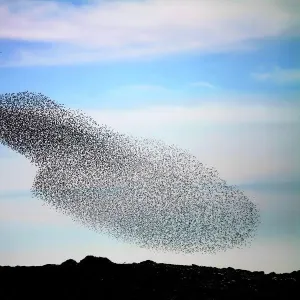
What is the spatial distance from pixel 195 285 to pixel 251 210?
2.52 m

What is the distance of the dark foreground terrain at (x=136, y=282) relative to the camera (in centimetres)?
1191

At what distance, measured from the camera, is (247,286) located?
41.6 feet

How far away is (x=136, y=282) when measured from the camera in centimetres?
1248

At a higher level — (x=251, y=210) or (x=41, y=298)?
(x=251, y=210)

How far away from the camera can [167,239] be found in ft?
46.1

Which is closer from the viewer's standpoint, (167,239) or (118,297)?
(118,297)

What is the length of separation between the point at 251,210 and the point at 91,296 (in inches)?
173

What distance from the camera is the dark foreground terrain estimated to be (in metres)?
11.9

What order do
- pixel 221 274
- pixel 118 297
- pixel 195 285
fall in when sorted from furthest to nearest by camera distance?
pixel 221 274
pixel 195 285
pixel 118 297

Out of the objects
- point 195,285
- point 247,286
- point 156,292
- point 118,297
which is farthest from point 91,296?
point 247,286

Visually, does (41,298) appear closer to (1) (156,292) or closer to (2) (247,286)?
(1) (156,292)

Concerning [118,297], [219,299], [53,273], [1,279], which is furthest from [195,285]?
[1,279]

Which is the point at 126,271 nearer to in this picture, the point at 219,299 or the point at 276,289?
the point at 219,299

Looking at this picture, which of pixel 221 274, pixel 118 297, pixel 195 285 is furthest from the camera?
pixel 221 274
